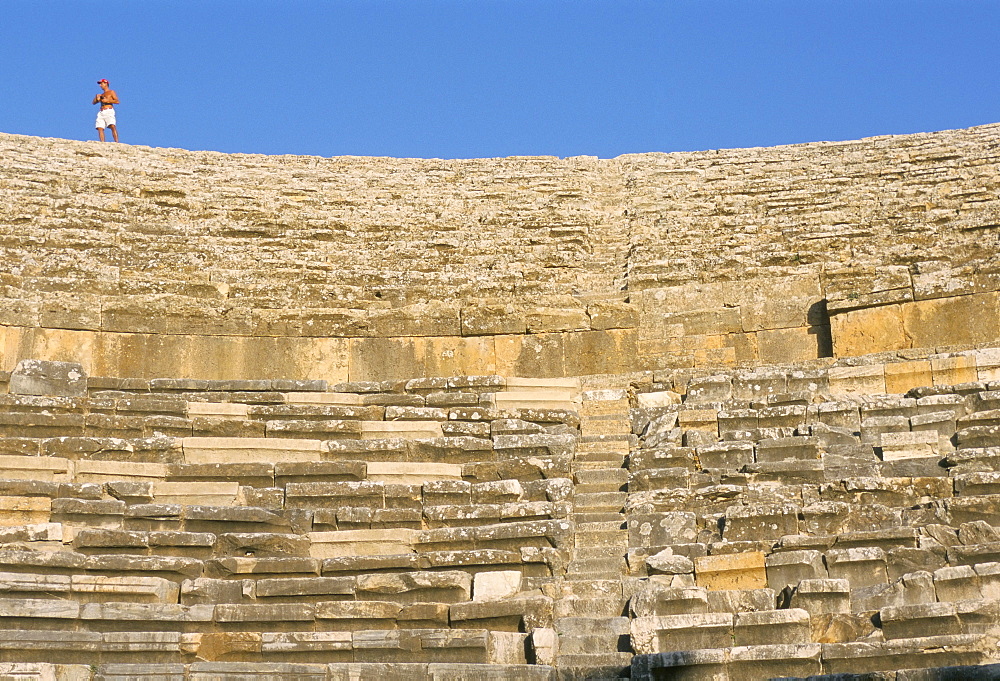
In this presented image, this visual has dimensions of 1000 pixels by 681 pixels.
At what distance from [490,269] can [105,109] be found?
8.28 m

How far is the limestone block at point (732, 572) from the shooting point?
8.13 m

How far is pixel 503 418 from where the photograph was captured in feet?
36.3

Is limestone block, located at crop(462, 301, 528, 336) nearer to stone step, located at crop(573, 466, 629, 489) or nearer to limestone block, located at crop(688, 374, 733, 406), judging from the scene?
limestone block, located at crop(688, 374, 733, 406)

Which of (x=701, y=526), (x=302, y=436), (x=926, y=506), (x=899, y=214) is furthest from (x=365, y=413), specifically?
(x=899, y=214)

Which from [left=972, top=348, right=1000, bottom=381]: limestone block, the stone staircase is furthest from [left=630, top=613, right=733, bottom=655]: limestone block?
[left=972, top=348, right=1000, bottom=381]: limestone block

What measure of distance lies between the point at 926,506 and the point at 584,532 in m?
2.28

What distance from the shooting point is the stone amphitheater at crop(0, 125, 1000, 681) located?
7891 millimetres

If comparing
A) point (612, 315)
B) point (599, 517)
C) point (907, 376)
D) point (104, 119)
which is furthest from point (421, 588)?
point (104, 119)

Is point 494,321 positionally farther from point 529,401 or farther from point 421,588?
point 421,588

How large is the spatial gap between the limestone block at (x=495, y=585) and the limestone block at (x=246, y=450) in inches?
93.3

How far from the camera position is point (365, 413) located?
11.1 metres

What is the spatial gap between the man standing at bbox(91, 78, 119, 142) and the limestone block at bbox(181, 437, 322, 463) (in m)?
10.6

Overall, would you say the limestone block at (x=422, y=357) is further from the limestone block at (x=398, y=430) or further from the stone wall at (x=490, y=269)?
the limestone block at (x=398, y=430)

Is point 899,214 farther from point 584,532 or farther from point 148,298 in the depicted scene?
point 148,298
